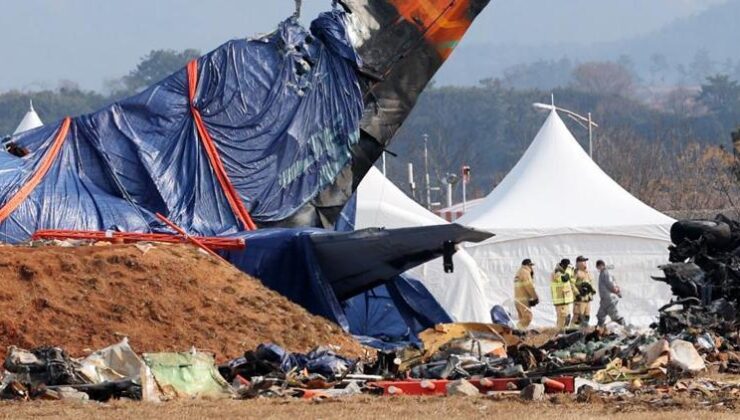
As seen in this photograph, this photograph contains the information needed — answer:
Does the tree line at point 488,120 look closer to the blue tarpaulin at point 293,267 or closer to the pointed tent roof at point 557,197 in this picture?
the pointed tent roof at point 557,197

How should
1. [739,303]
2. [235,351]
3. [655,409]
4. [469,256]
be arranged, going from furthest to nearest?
[469,256], [739,303], [235,351], [655,409]

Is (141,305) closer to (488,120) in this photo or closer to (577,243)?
(577,243)

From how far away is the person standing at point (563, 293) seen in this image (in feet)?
96.7

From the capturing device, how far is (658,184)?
69312mm

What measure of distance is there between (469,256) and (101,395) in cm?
1665

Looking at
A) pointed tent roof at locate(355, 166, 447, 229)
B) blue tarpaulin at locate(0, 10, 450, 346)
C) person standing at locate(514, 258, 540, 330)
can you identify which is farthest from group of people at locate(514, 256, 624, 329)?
blue tarpaulin at locate(0, 10, 450, 346)

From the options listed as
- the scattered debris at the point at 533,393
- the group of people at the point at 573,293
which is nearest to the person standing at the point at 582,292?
the group of people at the point at 573,293

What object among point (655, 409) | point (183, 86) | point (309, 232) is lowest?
point (655, 409)

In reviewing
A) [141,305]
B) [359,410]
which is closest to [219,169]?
[141,305]

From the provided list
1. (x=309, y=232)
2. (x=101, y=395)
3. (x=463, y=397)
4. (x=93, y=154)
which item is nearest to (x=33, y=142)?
(x=93, y=154)

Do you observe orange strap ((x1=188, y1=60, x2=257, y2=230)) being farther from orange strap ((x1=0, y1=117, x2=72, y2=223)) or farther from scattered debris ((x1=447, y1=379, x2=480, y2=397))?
scattered debris ((x1=447, y1=379, x2=480, y2=397))

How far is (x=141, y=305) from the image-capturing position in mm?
19359

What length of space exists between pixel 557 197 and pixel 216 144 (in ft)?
35.9

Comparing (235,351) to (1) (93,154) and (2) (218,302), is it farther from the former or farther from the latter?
(1) (93,154)
